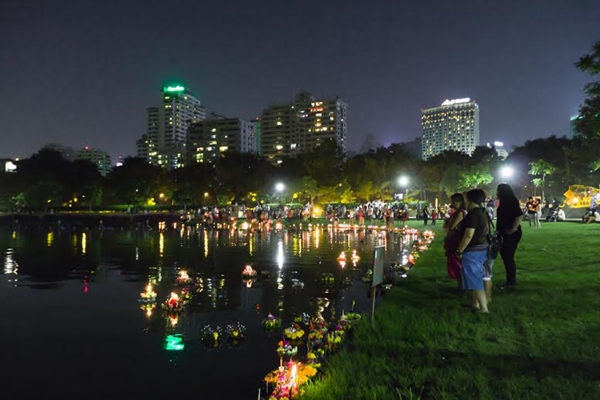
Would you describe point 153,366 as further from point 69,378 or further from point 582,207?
point 582,207

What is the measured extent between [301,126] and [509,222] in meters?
Result: 179

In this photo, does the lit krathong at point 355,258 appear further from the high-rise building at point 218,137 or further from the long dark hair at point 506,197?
the high-rise building at point 218,137

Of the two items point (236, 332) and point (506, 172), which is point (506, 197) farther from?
point (506, 172)

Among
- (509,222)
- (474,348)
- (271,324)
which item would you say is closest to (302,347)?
(271,324)

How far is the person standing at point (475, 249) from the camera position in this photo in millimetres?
7366

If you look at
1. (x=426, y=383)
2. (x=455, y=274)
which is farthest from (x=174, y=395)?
(x=455, y=274)

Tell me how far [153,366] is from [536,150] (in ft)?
267

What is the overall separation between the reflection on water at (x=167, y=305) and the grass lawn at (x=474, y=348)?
1232mm

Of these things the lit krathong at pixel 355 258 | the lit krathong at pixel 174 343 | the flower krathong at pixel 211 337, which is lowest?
the lit krathong at pixel 174 343

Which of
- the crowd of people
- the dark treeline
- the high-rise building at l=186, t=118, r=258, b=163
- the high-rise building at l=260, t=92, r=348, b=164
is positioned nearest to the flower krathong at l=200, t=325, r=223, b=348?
the crowd of people

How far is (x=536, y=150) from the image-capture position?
7612 cm

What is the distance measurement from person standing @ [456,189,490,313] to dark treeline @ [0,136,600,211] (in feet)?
185

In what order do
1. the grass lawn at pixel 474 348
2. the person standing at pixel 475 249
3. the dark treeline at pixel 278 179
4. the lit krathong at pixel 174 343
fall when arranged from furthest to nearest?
the dark treeline at pixel 278 179 < the person standing at pixel 475 249 < the lit krathong at pixel 174 343 < the grass lawn at pixel 474 348

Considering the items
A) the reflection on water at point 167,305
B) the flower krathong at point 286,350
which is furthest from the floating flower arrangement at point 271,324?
the flower krathong at point 286,350
